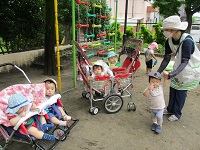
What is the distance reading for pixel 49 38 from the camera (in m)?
5.75

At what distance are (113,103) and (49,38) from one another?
10.2 feet

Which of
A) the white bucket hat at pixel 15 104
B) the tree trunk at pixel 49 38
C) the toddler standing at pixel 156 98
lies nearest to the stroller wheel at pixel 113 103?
the toddler standing at pixel 156 98

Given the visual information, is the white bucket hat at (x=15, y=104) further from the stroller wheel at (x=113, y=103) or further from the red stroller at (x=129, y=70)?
the red stroller at (x=129, y=70)

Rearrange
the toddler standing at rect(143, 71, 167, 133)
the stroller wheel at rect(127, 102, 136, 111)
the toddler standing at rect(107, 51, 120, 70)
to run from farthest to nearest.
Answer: the toddler standing at rect(107, 51, 120, 70), the stroller wheel at rect(127, 102, 136, 111), the toddler standing at rect(143, 71, 167, 133)

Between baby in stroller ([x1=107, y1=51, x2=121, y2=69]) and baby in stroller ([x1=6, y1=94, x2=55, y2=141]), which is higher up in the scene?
baby in stroller ([x1=107, y1=51, x2=121, y2=69])

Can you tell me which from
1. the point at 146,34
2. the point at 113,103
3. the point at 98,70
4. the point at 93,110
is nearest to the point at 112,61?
the point at 98,70

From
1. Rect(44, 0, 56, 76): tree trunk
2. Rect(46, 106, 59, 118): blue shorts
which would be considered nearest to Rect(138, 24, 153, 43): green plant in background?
Rect(44, 0, 56, 76): tree trunk

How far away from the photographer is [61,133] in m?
2.78

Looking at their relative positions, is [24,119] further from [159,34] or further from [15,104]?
[159,34]

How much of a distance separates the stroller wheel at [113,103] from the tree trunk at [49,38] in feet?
9.49

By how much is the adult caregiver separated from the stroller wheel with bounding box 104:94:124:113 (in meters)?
0.95

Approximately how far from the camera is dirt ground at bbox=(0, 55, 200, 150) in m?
2.87

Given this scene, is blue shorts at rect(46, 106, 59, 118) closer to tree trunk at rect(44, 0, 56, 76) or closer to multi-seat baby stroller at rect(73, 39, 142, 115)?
multi-seat baby stroller at rect(73, 39, 142, 115)

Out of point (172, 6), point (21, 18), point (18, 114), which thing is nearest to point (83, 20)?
point (21, 18)
